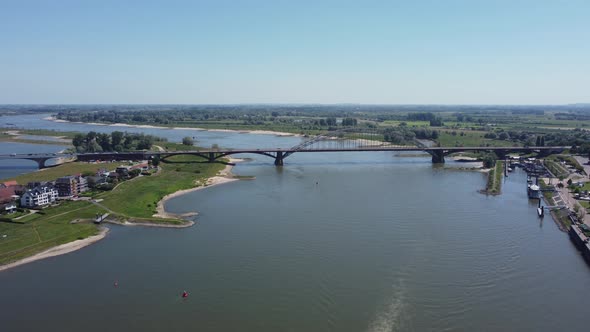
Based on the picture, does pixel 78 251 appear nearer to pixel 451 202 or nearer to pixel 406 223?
pixel 406 223

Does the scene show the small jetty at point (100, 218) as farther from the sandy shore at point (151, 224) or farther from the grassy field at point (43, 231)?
the grassy field at point (43, 231)

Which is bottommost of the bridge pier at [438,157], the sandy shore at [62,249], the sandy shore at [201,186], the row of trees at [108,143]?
the sandy shore at [62,249]

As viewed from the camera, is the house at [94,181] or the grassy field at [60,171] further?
the grassy field at [60,171]

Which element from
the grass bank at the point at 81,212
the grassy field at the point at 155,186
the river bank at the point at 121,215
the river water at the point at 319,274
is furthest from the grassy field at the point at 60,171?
the river water at the point at 319,274

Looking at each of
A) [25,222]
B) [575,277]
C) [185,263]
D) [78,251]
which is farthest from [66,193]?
[575,277]

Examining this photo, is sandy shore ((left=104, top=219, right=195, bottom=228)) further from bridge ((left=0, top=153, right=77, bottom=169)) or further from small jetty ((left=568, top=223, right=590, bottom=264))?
bridge ((left=0, top=153, right=77, bottom=169))

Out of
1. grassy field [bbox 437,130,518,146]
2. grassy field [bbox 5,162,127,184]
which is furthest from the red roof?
grassy field [bbox 437,130,518,146]
